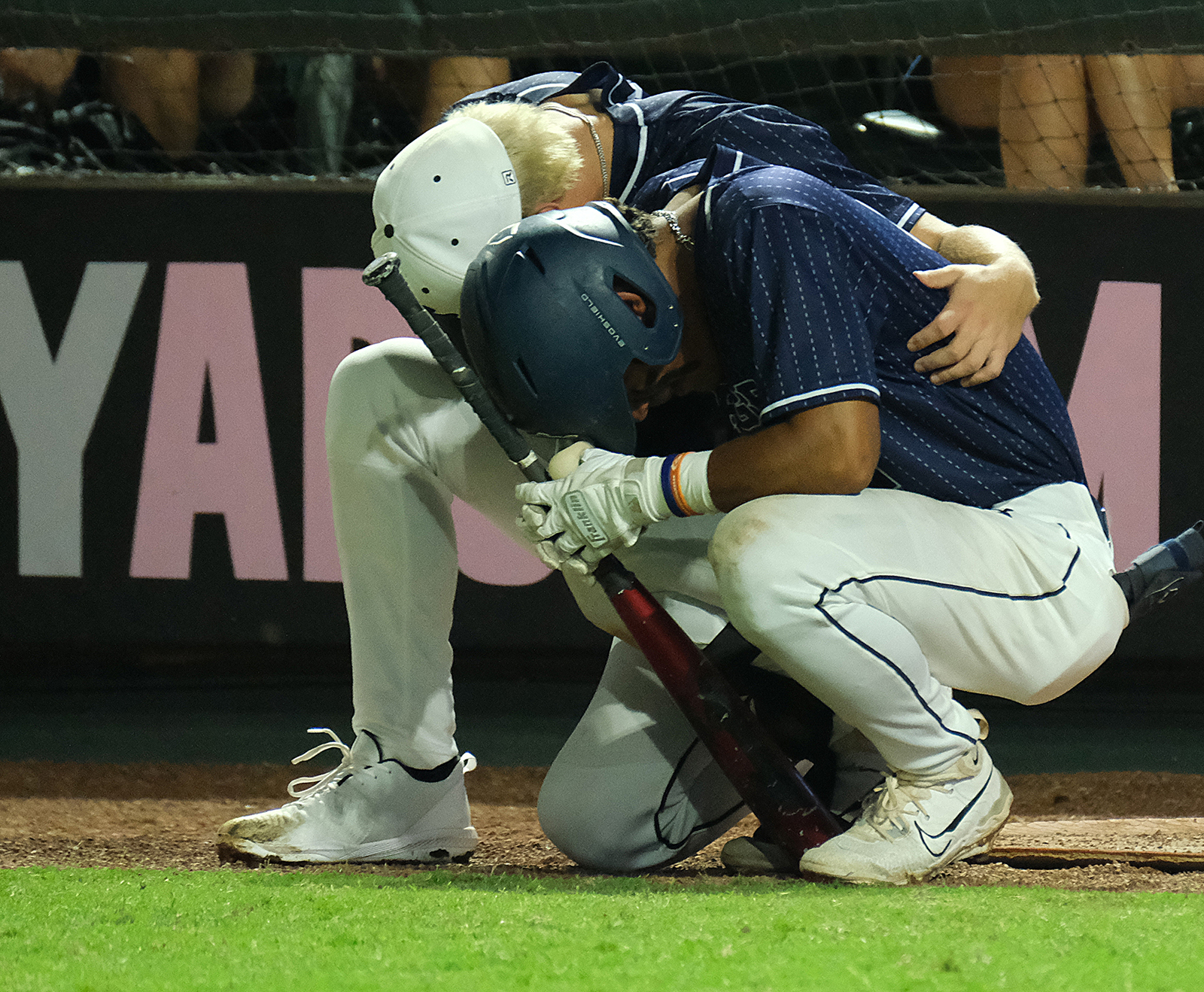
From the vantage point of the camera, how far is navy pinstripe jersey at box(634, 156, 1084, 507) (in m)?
1.50

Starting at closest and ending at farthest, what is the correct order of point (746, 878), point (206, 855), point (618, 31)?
point (746, 878)
point (206, 855)
point (618, 31)

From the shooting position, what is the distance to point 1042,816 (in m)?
2.27

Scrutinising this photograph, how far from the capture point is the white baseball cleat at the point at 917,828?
1548mm

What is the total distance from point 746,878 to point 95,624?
1627mm

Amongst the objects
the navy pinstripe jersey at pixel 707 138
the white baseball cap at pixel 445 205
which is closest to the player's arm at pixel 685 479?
the white baseball cap at pixel 445 205

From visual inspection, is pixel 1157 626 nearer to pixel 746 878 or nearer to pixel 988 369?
pixel 988 369

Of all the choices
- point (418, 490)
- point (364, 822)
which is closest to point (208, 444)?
point (418, 490)

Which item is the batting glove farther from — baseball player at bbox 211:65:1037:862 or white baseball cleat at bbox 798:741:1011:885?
white baseball cleat at bbox 798:741:1011:885

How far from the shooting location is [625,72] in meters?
3.05

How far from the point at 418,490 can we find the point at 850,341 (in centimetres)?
65

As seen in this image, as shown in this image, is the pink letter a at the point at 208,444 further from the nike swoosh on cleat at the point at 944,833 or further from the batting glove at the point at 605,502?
the nike swoosh on cleat at the point at 944,833

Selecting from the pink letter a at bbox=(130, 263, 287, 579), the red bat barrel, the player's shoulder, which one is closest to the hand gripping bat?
the red bat barrel

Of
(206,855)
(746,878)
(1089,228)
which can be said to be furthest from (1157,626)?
(206,855)

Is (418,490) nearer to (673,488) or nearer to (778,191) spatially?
(673,488)
